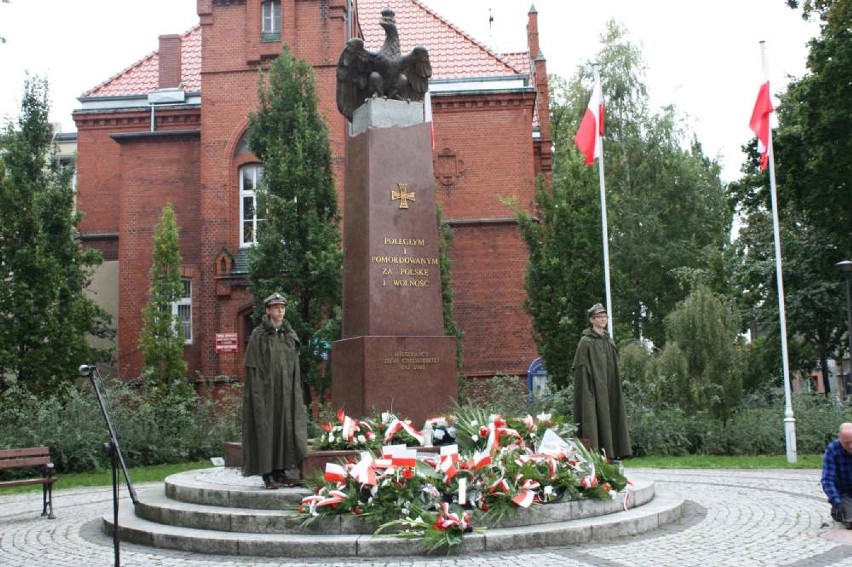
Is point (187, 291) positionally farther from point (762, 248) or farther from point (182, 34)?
point (762, 248)

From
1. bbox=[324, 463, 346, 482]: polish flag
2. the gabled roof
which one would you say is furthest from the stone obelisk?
the gabled roof

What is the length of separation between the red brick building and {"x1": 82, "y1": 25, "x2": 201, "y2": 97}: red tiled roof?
66 millimetres

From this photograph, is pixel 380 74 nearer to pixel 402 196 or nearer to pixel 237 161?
pixel 402 196

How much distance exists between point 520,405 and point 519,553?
12859 mm

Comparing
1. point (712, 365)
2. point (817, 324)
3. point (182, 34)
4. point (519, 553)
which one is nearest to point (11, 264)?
point (182, 34)

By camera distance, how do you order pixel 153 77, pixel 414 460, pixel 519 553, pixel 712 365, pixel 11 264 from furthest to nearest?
pixel 153 77, pixel 11 264, pixel 712 365, pixel 414 460, pixel 519 553

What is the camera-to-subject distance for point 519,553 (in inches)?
275

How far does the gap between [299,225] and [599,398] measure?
13463 millimetres

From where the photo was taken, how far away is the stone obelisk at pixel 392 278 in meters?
9.78

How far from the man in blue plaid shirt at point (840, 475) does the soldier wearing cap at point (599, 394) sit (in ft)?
8.21

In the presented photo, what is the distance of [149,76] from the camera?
1219 inches

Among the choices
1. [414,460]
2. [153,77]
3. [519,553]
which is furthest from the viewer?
[153,77]

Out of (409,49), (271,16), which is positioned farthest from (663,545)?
(409,49)

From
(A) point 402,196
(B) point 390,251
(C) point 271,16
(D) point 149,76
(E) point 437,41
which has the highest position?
(E) point 437,41
